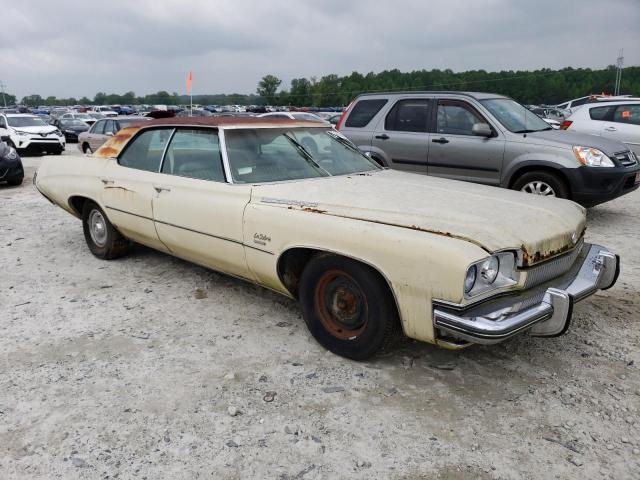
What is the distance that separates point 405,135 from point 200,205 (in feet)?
14.7

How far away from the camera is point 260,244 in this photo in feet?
11.3

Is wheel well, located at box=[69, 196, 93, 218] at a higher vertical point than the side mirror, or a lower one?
lower

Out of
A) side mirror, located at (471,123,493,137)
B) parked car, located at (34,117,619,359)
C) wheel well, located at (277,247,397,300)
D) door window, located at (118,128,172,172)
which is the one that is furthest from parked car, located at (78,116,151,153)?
wheel well, located at (277,247,397,300)

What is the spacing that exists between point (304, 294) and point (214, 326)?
2.76ft

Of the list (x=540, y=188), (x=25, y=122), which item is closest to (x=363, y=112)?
(x=540, y=188)

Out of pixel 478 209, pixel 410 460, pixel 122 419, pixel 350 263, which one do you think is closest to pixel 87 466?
pixel 122 419

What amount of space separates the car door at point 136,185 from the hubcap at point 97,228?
38cm

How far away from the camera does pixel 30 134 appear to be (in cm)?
1631

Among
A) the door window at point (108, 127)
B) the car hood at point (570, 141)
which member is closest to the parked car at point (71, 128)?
the door window at point (108, 127)

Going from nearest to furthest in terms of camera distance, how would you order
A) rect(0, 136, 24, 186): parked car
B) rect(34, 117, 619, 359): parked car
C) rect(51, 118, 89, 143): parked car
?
rect(34, 117, 619, 359): parked car, rect(0, 136, 24, 186): parked car, rect(51, 118, 89, 143): parked car

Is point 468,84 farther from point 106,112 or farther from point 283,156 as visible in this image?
point 283,156

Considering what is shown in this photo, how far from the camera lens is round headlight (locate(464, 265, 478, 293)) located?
2576 mm

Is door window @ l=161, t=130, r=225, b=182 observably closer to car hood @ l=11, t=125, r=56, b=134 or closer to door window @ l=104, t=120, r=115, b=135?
door window @ l=104, t=120, r=115, b=135

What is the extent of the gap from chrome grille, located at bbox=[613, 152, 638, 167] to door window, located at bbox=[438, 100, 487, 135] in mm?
1760
